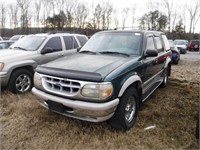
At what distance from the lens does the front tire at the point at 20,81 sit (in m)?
5.21

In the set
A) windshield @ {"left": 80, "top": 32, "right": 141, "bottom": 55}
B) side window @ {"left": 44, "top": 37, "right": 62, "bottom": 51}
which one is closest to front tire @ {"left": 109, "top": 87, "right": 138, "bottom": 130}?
windshield @ {"left": 80, "top": 32, "right": 141, "bottom": 55}

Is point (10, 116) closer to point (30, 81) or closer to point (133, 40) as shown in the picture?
point (30, 81)

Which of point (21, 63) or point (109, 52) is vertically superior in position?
point (109, 52)

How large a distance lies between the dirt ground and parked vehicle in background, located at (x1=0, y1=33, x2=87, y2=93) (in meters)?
0.74

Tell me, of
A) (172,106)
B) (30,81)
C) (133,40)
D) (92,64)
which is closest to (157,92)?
(172,106)

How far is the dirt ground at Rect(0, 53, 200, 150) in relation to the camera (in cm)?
309

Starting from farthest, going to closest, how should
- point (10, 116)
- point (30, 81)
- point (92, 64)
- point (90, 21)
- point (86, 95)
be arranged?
point (90, 21), point (30, 81), point (10, 116), point (92, 64), point (86, 95)

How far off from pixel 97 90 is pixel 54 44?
396 centimetres

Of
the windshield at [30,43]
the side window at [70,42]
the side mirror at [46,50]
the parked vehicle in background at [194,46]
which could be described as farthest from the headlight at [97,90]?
the parked vehicle in background at [194,46]

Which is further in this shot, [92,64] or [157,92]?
[157,92]

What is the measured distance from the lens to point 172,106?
15.2ft

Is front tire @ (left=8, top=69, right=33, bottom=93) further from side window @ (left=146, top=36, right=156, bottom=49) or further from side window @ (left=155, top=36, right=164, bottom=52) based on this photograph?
side window @ (left=155, top=36, right=164, bottom=52)

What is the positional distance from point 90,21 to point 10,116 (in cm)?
4995

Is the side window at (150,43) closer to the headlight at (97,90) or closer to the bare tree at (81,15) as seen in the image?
the headlight at (97,90)
